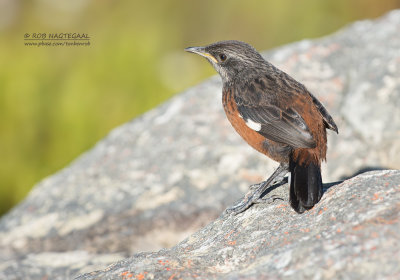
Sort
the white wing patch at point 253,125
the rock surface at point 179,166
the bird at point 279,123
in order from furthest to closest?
the rock surface at point 179,166
the white wing patch at point 253,125
the bird at point 279,123

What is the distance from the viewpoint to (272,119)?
4305 mm

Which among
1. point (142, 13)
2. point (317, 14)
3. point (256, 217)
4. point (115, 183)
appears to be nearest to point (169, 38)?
point (142, 13)

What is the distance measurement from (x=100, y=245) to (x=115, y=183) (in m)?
0.80

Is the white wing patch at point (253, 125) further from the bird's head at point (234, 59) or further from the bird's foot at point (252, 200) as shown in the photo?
the bird's head at point (234, 59)

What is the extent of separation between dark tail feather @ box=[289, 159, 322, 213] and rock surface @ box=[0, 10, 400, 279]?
74.5 inches

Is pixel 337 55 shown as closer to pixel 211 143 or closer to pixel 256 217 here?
pixel 211 143

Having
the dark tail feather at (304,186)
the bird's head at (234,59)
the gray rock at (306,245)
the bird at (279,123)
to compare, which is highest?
the bird's head at (234,59)

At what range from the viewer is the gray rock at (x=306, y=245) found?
2662mm

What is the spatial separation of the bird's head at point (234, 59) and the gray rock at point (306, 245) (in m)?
1.50

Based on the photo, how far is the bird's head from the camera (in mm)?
5008

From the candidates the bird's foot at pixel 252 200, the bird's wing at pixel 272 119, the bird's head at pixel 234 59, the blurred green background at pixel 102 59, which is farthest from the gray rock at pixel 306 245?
the blurred green background at pixel 102 59

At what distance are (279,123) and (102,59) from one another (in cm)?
491

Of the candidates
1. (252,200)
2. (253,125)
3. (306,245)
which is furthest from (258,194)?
(306,245)

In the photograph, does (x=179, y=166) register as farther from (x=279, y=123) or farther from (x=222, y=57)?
(x=279, y=123)
